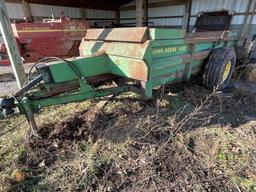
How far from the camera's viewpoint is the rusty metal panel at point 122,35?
102 inches

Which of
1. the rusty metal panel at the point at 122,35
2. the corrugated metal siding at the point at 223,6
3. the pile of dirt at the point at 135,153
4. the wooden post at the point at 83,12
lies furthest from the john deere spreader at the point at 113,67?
the wooden post at the point at 83,12

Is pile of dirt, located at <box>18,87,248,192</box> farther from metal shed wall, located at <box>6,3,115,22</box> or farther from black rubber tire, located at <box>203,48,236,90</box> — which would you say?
metal shed wall, located at <box>6,3,115,22</box>

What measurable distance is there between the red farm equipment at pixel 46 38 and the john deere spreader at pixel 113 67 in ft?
10.1

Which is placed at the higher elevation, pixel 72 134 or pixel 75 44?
pixel 75 44

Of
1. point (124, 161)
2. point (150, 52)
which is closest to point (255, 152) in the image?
point (124, 161)

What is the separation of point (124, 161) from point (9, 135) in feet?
6.00

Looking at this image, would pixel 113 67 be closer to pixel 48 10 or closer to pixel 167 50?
pixel 167 50

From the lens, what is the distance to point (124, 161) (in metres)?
2.32

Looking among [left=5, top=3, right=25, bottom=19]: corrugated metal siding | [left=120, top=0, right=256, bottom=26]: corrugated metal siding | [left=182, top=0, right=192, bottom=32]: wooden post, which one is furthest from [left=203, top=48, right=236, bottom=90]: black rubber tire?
[left=5, top=3, right=25, bottom=19]: corrugated metal siding

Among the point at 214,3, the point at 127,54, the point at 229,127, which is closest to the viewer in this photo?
the point at 127,54

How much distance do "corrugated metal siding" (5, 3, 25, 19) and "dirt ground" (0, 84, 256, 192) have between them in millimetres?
8906

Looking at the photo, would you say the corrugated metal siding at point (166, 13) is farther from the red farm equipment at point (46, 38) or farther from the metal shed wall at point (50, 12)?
the red farm equipment at point (46, 38)

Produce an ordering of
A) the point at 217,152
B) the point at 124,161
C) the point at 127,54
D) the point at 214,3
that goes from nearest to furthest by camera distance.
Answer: the point at 124,161 → the point at 217,152 → the point at 127,54 → the point at 214,3

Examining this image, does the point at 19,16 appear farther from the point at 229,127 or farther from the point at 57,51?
the point at 229,127
